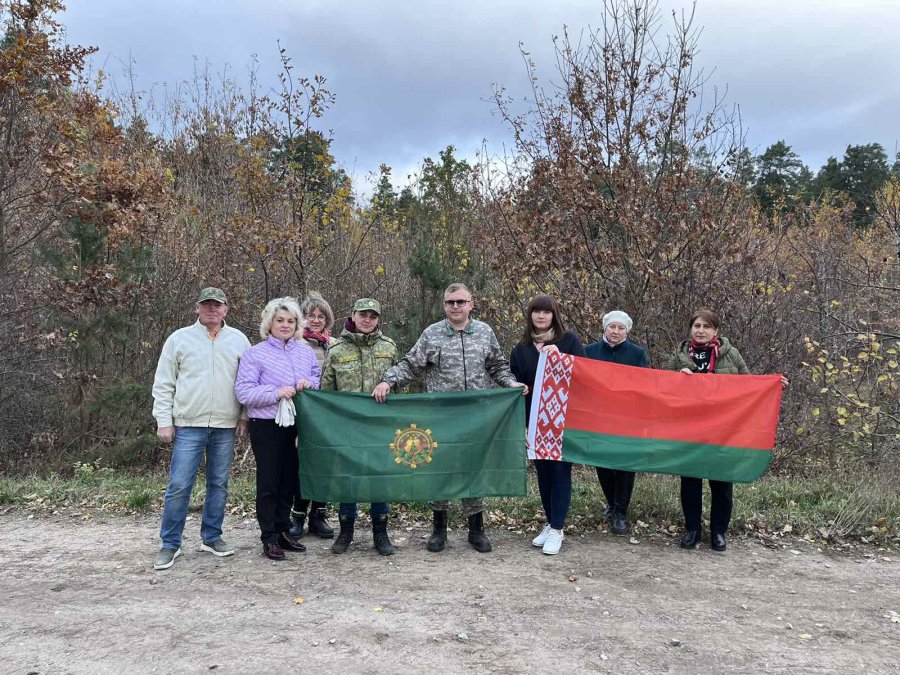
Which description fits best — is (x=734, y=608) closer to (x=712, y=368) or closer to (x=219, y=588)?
(x=712, y=368)

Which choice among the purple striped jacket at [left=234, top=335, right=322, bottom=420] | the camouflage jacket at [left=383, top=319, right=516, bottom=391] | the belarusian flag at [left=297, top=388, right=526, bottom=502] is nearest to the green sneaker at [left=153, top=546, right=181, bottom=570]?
the belarusian flag at [left=297, top=388, right=526, bottom=502]

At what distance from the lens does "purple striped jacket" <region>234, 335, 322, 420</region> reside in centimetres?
481

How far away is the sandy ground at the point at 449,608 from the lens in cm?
353

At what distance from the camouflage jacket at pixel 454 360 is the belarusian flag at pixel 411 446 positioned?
0.38 ft

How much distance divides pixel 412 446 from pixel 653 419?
2.09 m

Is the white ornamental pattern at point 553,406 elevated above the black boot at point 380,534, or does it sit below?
above

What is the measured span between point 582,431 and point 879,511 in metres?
2.89

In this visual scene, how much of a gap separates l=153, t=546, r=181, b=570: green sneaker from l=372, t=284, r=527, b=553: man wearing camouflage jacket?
193cm

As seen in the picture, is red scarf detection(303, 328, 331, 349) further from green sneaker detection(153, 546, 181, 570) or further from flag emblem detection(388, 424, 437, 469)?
green sneaker detection(153, 546, 181, 570)

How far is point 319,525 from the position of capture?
5527 mm

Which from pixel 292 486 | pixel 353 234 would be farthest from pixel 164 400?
pixel 353 234

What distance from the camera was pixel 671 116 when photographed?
808 centimetres

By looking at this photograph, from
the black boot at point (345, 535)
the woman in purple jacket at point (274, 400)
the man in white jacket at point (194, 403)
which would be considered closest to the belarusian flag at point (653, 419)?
the black boot at point (345, 535)

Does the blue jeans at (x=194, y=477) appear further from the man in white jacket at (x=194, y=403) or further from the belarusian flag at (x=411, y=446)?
the belarusian flag at (x=411, y=446)
